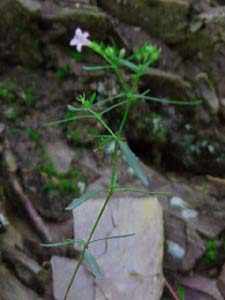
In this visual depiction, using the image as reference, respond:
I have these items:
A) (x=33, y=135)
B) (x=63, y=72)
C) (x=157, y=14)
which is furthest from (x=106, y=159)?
(x=157, y=14)

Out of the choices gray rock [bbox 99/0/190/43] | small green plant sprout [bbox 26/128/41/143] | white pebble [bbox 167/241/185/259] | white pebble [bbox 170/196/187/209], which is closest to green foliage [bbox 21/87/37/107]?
small green plant sprout [bbox 26/128/41/143]

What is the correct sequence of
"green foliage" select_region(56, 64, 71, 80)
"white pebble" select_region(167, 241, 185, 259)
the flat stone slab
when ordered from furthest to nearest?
"green foliage" select_region(56, 64, 71, 80), "white pebble" select_region(167, 241, 185, 259), the flat stone slab

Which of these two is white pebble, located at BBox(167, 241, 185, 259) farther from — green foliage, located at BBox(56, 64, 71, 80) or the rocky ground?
green foliage, located at BBox(56, 64, 71, 80)

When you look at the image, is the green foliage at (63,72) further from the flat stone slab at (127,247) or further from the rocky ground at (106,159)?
the flat stone slab at (127,247)

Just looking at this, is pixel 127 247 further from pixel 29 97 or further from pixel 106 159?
pixel 29 97

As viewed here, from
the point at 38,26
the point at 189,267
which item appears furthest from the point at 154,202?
the point at 38,26

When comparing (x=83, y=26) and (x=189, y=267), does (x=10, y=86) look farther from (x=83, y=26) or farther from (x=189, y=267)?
(x=189, y=267)

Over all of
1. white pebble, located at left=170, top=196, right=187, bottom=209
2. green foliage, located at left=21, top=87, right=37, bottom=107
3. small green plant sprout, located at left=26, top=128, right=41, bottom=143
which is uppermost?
green foliage, located at left=21, top=87, right=37, bottom=107

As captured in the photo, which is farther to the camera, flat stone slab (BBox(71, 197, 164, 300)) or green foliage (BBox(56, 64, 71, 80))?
green foliage (BBox(56, 64, 71, 80))
